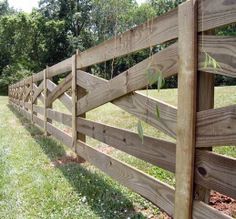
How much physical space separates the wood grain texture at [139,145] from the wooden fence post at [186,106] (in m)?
0.21

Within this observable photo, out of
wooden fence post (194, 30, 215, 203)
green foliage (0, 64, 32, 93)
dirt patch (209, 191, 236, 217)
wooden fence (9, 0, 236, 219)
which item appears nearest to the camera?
wooden fence (9, 0, 236, 219)

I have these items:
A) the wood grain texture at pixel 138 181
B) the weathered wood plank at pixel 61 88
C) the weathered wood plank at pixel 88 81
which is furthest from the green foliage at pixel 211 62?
the weathered wood plank at pixel 61 88

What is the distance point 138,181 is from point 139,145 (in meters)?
0.31

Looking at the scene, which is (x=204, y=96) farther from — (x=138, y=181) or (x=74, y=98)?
(x=74, y=98)

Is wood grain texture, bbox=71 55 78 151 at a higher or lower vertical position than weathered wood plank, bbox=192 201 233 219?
higher

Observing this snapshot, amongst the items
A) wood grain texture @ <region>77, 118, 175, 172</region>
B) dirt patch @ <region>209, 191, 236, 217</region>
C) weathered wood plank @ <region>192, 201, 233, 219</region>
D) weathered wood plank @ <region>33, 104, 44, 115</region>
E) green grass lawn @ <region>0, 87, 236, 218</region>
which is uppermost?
wood grain texture @ <region>77, 118, 175, 172</region>

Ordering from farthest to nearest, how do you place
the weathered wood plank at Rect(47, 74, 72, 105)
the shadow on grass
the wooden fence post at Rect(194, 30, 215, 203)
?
1. the weathered wood plank at Rect(47, 74, 72, 105)
2. the shadow on grass
3. the wooden fence post at Rect(194, 30, 215, 203)

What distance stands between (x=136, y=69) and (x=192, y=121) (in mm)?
833

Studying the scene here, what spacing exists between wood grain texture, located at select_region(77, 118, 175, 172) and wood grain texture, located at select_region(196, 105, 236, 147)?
370mm

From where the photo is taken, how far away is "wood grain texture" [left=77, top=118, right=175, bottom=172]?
259cm

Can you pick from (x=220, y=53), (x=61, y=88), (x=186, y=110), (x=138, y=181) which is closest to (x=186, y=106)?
(x=186, y=110)

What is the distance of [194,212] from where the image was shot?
89.7 inches

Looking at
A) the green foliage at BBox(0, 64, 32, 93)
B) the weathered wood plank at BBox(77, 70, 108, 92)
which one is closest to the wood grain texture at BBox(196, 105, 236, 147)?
the weathered wood plank at BBox(77, 70, 108, 92)

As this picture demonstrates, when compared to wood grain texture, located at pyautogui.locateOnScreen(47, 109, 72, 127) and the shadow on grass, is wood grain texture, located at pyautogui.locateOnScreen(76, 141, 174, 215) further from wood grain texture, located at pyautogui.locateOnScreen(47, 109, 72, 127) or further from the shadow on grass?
wood grain texture, located at pyautogui.locateOnScreen(47, 109, 72, 127)
